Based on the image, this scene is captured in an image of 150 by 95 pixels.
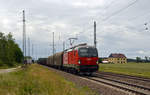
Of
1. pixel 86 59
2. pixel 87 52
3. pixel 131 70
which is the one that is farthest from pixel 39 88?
pixel 131 70

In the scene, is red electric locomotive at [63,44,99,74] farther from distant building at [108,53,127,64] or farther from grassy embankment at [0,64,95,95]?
distant building at [108,53,127,64]

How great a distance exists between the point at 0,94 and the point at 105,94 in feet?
16.4

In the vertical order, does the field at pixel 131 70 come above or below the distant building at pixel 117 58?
below

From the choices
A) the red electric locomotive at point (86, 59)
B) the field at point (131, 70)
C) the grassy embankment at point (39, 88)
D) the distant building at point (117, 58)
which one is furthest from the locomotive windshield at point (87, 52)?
the distant building at point (117, 58)

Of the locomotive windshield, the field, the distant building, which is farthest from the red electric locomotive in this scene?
the distant building

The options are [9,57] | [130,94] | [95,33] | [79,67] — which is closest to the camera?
[130,94]

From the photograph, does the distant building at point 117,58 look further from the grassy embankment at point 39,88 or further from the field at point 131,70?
the grassy embankment at point 39,88

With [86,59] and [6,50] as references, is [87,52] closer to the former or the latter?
[86,59]

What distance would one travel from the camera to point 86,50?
22844 mm

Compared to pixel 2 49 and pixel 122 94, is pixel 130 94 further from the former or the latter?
pixel 2 49

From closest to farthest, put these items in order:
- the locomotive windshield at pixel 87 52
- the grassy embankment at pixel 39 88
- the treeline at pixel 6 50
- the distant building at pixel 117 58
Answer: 1. the grassy embankment at pixel 39 88
2. the locomotive windshield at pixel 87 52
3. the treeline at pixel 6 50
4. the distant building at pixel 117 58

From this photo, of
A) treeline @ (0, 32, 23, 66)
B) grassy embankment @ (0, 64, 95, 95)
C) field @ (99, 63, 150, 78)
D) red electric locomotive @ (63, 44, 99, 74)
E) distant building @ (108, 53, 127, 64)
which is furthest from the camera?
distant building @ (108, 53, 127, 64)

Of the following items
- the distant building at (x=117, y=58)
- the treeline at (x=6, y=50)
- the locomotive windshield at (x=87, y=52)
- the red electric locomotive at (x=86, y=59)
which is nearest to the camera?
the red electric locomotive at (x=86, y=59)

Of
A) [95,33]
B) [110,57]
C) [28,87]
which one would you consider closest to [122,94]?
[28,87]
